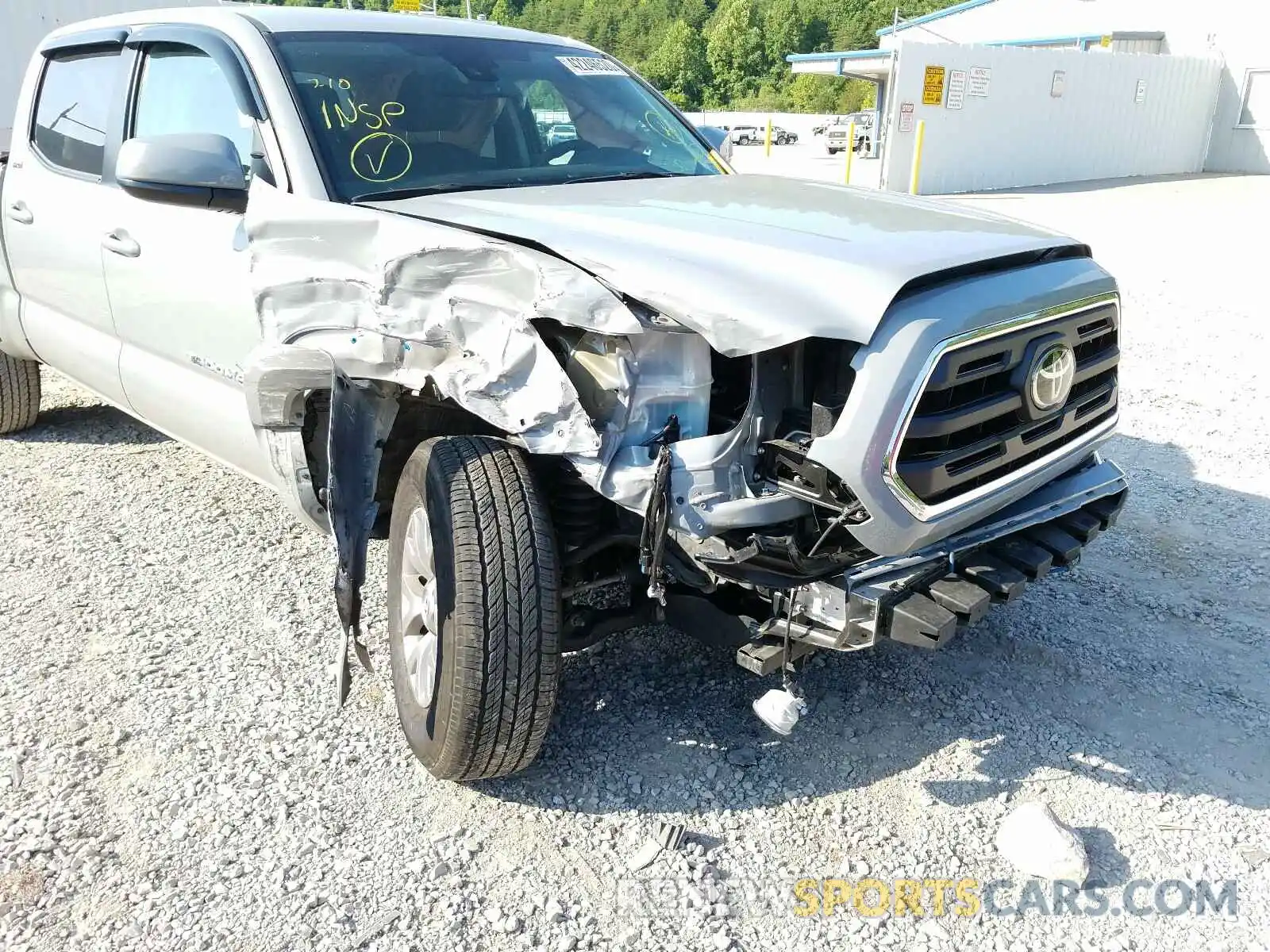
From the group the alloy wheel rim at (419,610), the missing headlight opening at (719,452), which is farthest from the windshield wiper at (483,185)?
the alloy wheel rim at (419,610)

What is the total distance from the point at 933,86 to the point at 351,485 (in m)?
19.7

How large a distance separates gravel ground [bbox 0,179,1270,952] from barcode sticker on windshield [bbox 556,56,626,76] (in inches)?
82.8

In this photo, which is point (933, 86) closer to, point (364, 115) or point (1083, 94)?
point (1083, 94)

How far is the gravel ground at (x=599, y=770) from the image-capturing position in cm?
237

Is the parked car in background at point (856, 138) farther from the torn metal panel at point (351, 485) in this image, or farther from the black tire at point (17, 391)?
the torn metal panel at point (351, 485)

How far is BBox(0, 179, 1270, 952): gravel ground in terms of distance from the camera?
237 centimetres

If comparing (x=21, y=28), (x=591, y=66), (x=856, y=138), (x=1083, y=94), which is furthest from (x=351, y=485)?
(x=856, y=138)

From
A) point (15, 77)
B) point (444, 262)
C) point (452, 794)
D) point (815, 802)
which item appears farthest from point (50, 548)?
point (15, 77)

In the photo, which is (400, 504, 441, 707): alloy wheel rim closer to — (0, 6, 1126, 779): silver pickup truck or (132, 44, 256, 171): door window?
(0, 6, 1126, 779): silver pickup truck

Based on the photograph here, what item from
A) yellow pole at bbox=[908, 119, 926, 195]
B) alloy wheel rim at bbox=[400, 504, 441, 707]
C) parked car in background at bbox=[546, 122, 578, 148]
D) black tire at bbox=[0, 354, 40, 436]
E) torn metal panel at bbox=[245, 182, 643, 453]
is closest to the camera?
torn metal panel at bbox=[245, 182, 643, 453]

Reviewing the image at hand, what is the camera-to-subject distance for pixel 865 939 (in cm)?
233

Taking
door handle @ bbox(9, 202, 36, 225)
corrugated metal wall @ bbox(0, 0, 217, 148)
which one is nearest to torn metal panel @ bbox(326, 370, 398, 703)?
door handle @ bbox(9, 202, 36, 225)

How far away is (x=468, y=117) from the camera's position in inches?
139

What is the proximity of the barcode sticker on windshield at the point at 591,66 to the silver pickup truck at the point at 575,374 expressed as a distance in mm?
528
